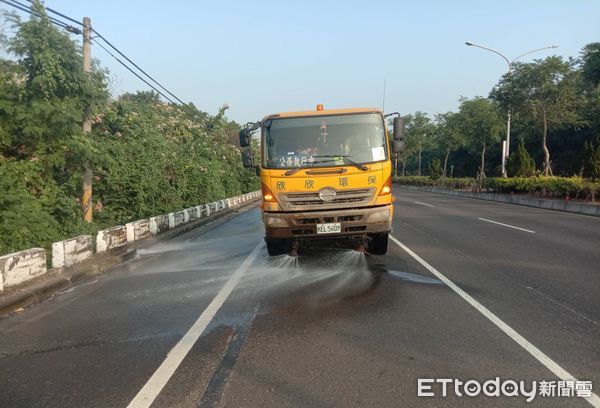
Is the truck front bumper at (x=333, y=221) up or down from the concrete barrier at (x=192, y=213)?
up

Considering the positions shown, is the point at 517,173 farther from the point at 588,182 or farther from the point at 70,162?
the point at 70,162

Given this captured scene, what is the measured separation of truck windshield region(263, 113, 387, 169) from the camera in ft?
24.9

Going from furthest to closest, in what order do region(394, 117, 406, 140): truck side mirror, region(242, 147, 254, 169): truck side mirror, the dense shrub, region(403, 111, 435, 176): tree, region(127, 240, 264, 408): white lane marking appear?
region(403, 111, 435, 176): tree → region(242, 147, 254, 169): truck side mirror → region(394, 117, 406, 140): truck side mirror → the dense shrub → region(127, 240, 264, 408): white lane marking

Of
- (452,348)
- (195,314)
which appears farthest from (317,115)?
(452,348)

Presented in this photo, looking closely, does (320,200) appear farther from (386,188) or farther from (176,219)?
(176,219)

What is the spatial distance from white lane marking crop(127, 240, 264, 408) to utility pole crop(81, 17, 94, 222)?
229 inches

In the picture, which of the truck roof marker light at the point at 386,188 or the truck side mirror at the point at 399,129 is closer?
the truck roof marker light at the point at 386,188

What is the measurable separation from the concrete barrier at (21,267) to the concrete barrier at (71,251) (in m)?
0.50

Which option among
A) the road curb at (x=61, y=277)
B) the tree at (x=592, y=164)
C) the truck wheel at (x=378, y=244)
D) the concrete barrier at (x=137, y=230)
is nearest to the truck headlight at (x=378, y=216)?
the truck wheel at (x=378, y=244)

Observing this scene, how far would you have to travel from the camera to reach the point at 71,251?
7.95 m

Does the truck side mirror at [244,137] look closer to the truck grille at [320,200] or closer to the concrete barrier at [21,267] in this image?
the truck grille at [320,200]

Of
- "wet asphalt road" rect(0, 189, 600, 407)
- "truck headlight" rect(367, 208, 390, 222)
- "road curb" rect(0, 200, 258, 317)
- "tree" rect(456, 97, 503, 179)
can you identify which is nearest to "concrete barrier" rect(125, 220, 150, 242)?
"road curb" rect(0, 200, 258, 317)

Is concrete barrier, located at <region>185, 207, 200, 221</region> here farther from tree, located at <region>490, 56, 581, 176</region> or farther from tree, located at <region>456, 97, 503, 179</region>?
tree, located at <region>456, 97, 503, 179</region>

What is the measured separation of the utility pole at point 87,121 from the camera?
33.0 feet
